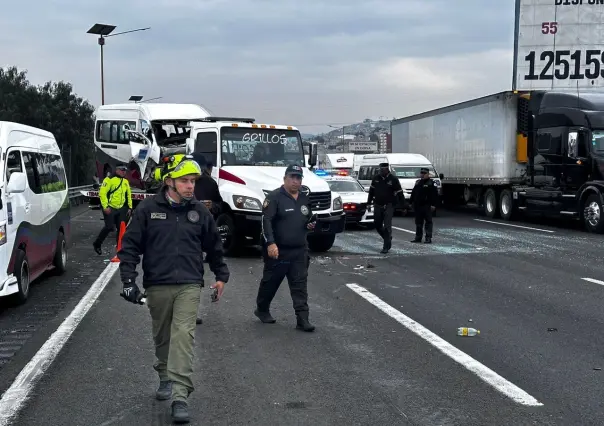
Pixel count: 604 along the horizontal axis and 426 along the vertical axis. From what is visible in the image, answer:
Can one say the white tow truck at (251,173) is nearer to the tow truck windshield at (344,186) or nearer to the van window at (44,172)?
the van window at (44,172)

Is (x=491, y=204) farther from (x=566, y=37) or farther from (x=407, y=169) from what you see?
(x=566, y=37)

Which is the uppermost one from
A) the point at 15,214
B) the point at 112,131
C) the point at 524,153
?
the point at 112,131

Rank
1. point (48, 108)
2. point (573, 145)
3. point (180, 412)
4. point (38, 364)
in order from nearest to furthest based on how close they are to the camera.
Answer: point (180, 412), point (38, 364), point (573, 145), point (48, 108)

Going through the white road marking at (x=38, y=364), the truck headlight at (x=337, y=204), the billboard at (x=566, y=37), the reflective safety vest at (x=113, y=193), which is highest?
the billboard at (x=566, y=37)

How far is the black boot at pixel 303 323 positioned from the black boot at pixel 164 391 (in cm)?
263

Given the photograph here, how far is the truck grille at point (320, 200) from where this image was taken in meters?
15.4

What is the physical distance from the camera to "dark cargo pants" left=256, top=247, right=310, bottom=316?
8.53 meters

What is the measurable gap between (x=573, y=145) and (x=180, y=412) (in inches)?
735

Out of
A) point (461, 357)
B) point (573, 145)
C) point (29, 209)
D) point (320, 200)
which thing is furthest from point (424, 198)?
point (461, 357)

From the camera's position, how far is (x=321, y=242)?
16.3m

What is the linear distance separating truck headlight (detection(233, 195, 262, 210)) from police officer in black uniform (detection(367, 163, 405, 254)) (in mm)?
2479

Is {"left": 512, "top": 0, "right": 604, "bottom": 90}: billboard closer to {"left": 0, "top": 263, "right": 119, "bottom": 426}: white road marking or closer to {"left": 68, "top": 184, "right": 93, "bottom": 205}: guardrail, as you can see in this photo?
{"left": 68, "top": 184, "right": 93, "bottom": 205}: guardrail

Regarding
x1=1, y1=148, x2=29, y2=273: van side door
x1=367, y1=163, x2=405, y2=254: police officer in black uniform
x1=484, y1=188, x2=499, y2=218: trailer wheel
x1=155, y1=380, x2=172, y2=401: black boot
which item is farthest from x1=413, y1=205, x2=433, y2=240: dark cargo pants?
x1=155, y1=380, x2=172, y2=401: black boot

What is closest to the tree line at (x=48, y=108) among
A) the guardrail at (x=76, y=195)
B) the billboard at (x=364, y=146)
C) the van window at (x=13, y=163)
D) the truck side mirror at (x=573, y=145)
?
the guardrail at (x=76, y=195)
